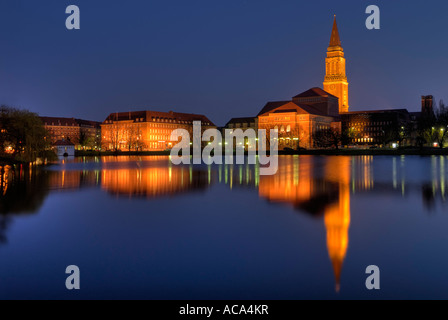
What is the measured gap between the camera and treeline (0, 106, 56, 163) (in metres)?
46.8

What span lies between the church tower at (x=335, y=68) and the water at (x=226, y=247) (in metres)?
158

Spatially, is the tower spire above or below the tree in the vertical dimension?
above

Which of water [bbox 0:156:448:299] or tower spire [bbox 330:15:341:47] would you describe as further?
tower spire [bbox 330:15:341:47]

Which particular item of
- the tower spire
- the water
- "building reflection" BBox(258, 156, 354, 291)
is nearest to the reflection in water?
the water

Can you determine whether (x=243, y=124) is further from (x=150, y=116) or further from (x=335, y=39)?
(x=335, y=39)

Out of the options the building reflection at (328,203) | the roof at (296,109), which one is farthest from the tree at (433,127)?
the building reflection at (328,203)

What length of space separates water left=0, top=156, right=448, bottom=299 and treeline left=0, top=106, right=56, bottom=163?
33.1 meters

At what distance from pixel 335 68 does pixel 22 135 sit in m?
143

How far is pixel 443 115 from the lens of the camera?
8612 centimetres

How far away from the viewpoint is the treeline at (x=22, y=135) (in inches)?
1841

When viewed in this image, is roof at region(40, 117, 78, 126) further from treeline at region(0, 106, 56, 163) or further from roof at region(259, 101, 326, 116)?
treeline at region(0, 106, 56, 163)

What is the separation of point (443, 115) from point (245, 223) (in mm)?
→ 87604

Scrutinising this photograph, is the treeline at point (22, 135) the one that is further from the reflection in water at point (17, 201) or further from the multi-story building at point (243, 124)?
the multi-story building at point (243, 124)

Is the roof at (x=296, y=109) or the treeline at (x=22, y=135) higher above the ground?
the roof at (x=296, y=109)
